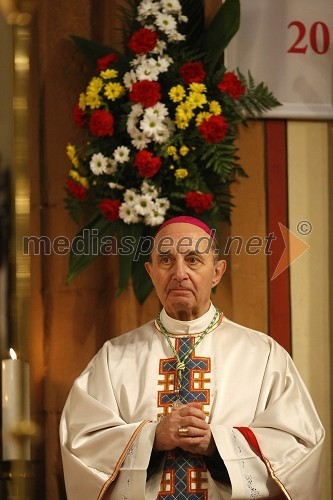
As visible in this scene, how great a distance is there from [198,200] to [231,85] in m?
0.67

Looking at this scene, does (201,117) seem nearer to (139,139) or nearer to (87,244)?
(139,139)

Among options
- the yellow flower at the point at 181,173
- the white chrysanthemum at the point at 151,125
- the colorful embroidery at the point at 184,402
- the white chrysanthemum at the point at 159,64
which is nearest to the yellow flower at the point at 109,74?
the white chrysanthemum at the point at 159,64

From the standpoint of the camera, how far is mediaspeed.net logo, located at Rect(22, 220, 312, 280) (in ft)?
14.7

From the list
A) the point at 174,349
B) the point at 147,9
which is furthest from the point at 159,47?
the point at 174,349

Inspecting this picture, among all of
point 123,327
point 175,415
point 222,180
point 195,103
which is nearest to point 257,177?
point 222,180

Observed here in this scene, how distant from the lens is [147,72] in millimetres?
4340

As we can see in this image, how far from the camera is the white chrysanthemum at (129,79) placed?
438cm

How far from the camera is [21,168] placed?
4.93 ft

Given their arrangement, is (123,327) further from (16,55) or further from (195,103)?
(16,55)

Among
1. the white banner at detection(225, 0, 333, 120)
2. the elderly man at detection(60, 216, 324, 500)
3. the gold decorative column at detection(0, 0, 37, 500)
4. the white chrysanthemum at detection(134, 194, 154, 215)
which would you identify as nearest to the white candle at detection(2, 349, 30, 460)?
the gold decorative column at detection(0, 0, 37, 500)

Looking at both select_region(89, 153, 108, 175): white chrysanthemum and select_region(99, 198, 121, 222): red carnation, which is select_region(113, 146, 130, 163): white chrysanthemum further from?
select_region(99, 198, 121, 222): red carnation

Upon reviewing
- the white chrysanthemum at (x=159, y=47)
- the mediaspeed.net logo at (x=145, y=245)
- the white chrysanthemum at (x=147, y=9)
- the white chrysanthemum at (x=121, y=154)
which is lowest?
the mediaspeed.net logo at (x=145, y=245)

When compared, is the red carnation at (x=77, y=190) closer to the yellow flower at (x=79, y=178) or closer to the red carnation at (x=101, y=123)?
the yellow flower at (x=79, y=178)

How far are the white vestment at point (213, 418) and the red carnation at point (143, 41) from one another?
59.0 inches
